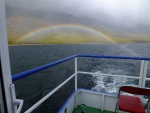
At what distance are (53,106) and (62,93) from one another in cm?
233

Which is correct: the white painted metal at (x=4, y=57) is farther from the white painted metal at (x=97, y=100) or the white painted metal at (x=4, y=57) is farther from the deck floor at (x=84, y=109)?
the deck floor at (x=84, y=109)

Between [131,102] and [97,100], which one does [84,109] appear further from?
[131,102]

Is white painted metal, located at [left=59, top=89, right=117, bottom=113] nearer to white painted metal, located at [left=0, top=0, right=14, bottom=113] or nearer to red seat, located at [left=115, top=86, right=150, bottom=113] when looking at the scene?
red seat, located at [left=115, top=86, right=150, bottom=113]

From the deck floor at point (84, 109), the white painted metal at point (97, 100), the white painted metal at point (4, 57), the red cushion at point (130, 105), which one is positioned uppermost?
the white painted metal at point (4, 57)

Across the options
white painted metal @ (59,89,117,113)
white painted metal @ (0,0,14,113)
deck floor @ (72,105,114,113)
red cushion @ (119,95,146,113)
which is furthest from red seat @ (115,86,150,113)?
white painted metal @ (0,0,14,113)

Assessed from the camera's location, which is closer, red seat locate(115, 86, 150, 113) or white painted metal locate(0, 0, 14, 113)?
white painted metal locate(0, 0, 14, 113)

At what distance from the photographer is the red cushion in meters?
1.33

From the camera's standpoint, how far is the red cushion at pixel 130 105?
52.6 inches

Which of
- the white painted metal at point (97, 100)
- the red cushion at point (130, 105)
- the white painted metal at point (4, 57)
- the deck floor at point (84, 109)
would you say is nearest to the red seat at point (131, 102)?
the red cushion at point (130, 105)

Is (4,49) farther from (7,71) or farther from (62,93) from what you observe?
(62,93)

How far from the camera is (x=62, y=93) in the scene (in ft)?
43.4

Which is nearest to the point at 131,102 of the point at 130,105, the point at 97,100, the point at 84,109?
the point at 130,105

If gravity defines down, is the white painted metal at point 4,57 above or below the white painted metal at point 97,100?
above

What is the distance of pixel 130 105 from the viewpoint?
1.41 metres
